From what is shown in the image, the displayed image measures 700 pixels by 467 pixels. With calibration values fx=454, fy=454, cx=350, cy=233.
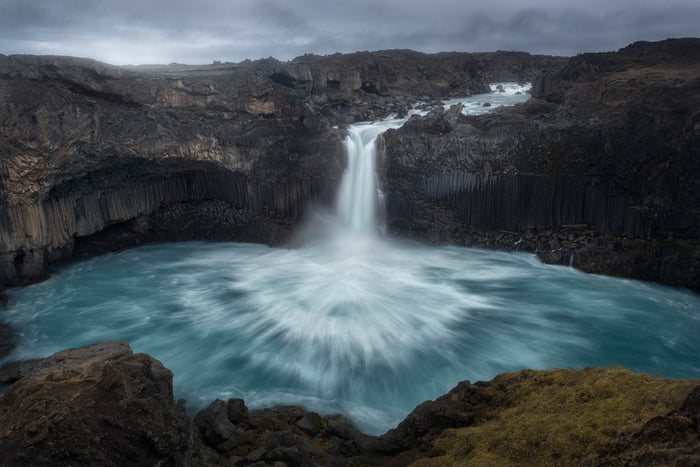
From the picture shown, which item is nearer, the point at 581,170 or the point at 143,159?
the point at 581,170

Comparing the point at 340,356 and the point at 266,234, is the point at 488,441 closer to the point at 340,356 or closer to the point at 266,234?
the point at 340,356

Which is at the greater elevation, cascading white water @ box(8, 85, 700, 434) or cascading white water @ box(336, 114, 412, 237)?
cascading white water @ box(336, 114, 412, 237)

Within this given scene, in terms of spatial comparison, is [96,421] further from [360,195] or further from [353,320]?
[360,195]

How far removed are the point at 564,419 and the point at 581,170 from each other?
11.4 m

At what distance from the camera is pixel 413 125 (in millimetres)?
15953

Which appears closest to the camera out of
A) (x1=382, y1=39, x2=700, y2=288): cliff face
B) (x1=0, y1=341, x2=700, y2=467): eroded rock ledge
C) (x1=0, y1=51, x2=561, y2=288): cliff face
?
(x1=0, y1=341, x2=700, y2=467): eroded rock ledge

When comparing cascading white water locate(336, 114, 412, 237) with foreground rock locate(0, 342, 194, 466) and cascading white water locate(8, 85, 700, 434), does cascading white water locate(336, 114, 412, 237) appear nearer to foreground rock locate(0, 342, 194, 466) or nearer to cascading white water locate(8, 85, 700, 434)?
cascading white water locate(8, 85, 700, 434)

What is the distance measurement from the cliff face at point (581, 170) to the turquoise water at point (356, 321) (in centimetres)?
84

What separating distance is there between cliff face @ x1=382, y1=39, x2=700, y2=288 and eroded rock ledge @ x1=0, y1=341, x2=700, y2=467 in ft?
31.3

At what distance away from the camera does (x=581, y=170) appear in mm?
13086

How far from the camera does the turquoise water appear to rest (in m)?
7.90

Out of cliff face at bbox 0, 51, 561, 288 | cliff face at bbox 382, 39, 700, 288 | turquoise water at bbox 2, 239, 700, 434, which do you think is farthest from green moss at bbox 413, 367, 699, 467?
cliff face at bbox 0, 51, 561, 288

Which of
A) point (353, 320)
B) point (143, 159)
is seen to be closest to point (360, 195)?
point (353, 320)

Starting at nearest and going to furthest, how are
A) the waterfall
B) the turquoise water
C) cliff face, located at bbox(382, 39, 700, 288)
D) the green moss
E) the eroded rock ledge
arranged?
1. the eroded rock ledge
2. the green moss
3. the turquoise water
4. cliff face, located at bbox(382, 39, 700, 288)
5. the waterfall
